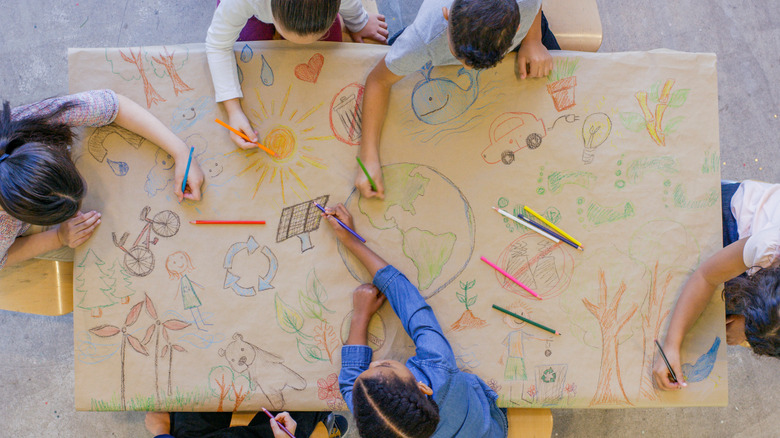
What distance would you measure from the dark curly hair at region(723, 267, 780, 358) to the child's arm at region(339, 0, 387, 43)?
3.51 feet

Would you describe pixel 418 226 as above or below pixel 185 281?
Answer: above

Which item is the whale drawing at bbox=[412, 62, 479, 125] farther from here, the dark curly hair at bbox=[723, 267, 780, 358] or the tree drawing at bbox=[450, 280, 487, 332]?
the dark curly hair at bbox=[723, 267, 780, 358]

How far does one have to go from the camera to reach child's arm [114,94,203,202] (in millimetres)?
1196

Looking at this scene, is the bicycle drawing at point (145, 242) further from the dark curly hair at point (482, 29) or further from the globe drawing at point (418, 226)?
the dark curly hair at point (482, 29)

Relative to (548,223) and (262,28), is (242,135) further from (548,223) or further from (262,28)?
(548,223)

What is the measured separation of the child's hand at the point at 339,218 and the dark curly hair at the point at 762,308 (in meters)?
0.88

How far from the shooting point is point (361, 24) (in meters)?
1.37

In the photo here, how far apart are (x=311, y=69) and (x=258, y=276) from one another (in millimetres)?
512

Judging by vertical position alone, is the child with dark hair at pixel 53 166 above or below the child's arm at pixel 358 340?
above

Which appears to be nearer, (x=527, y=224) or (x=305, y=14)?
(x=305, y=14)

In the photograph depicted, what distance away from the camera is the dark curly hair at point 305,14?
1043 millimetres

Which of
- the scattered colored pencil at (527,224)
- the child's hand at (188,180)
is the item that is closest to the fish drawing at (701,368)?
the scattered colored pencil at (527,224)

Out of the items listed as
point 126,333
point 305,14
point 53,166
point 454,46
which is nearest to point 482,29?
point 454,46

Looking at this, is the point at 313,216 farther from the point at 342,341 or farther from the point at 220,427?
the point at 220,427
